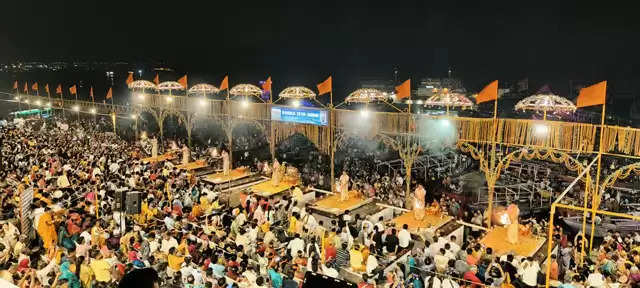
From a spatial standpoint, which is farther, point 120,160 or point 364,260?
point 120,160

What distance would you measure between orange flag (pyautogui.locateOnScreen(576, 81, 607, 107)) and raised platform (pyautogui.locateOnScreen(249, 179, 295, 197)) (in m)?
10.8

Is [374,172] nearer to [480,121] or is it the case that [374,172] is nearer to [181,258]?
[480,121]

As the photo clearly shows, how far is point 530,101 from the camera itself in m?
12.1

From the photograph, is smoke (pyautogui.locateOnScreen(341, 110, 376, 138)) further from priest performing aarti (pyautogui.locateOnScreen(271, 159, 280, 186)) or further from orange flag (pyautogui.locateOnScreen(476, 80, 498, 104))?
orange flag (pyautogui.locateOnScreen(476, 80, 498, 104))

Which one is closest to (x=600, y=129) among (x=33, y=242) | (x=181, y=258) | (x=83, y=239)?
(x=181, y=258)

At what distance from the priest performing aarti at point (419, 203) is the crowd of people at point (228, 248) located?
116 cm

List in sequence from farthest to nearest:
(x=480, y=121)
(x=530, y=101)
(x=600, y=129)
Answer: (x=480, y=121)
(x=530, y=101)
(x=600, y=129)

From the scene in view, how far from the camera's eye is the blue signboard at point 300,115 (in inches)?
676

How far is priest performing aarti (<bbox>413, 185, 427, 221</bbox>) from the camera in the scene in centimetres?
1370

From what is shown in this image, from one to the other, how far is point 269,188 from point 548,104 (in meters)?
10.7

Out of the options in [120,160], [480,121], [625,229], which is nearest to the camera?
[480,121]

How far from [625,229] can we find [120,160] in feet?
68.0

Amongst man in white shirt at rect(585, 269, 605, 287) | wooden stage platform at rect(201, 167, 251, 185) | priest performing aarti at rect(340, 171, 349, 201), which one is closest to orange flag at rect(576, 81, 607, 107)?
man in white shirt at rect(585, 269, 605, 287)

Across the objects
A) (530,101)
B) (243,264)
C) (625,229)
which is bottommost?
(625,229)
